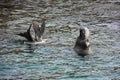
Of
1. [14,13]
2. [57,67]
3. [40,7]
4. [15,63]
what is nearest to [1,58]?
[15,63]

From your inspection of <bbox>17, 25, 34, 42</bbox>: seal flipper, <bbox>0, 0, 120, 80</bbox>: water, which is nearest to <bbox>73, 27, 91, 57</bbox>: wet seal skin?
<bbox>0, 0, 120, 80</bbox>: water

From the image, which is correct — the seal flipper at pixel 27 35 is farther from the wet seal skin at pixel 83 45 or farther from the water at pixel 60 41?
the wet seal skin at pixel 83 45

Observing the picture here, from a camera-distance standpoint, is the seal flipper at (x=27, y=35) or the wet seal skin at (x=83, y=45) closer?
the wet seal skin at (x=83, y=45)

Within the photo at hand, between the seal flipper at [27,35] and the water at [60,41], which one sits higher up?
the seal flipper at [27,35]

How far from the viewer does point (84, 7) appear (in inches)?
928

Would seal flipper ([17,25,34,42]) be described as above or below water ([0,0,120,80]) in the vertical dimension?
above

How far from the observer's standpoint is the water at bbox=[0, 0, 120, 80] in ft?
46.8

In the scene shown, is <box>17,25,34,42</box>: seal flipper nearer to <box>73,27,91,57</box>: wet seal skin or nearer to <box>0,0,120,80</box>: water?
<box>0,0,120,80</box>: water

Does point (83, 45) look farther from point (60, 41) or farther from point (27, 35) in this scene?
point (27, 35)

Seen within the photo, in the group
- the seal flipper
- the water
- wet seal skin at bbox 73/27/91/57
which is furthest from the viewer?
the seal flipper

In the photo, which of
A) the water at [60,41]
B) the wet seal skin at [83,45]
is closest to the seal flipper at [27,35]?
the water at [60,41]

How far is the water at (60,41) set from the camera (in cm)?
1427

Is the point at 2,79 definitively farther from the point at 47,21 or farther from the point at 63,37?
the point at 47,21

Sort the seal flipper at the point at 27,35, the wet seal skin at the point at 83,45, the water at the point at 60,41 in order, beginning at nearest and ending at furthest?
the water at the point at 60,41
the wet seal skin at the point at 83,45
the seal flipper at the point at 27,35
